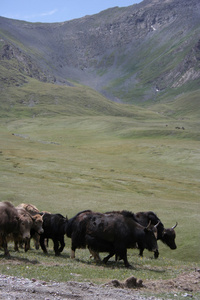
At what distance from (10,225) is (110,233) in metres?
5.70

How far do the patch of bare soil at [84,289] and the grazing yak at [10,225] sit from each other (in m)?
5.03

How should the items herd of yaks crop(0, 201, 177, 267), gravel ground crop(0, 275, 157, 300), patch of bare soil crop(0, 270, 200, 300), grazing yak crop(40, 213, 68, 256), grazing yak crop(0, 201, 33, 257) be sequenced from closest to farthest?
gravel ground crop(0, 275, 157, 300) < patch of bare soil crop(0, 270, 200, 300) < grazing yak crop(0, 201, 33, 257) < herd of yaks crop(0, 201, 177, 267) < grazing yak crop(40, 213, 68, 256)

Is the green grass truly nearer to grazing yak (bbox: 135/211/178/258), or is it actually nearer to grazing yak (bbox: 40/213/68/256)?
grazing yak (bbox: 40/213/68/256)

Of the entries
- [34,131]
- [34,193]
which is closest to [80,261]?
[34,193]

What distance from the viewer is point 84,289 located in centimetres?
1520

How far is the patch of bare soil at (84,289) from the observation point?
13945 millimetres

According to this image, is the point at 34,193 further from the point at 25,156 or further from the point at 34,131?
the point at 34,131

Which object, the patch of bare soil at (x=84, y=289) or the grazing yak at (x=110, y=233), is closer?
the patch of bare soil at (x=84, y=289)

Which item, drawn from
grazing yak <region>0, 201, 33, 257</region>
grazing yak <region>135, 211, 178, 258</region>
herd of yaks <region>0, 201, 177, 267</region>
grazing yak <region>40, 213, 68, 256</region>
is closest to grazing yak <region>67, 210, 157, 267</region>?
herd of yaks <region>0, 201, 177, 267</region>

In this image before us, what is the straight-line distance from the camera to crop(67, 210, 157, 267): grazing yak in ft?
72.4

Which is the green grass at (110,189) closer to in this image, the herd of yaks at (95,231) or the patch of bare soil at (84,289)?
the herd of yaks at (95,231)

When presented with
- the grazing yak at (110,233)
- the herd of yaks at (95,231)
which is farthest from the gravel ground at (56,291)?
the grazing yak at (110,233)

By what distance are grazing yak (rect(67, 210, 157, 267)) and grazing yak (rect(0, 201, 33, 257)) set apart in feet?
9.86

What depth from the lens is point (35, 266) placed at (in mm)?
19000
